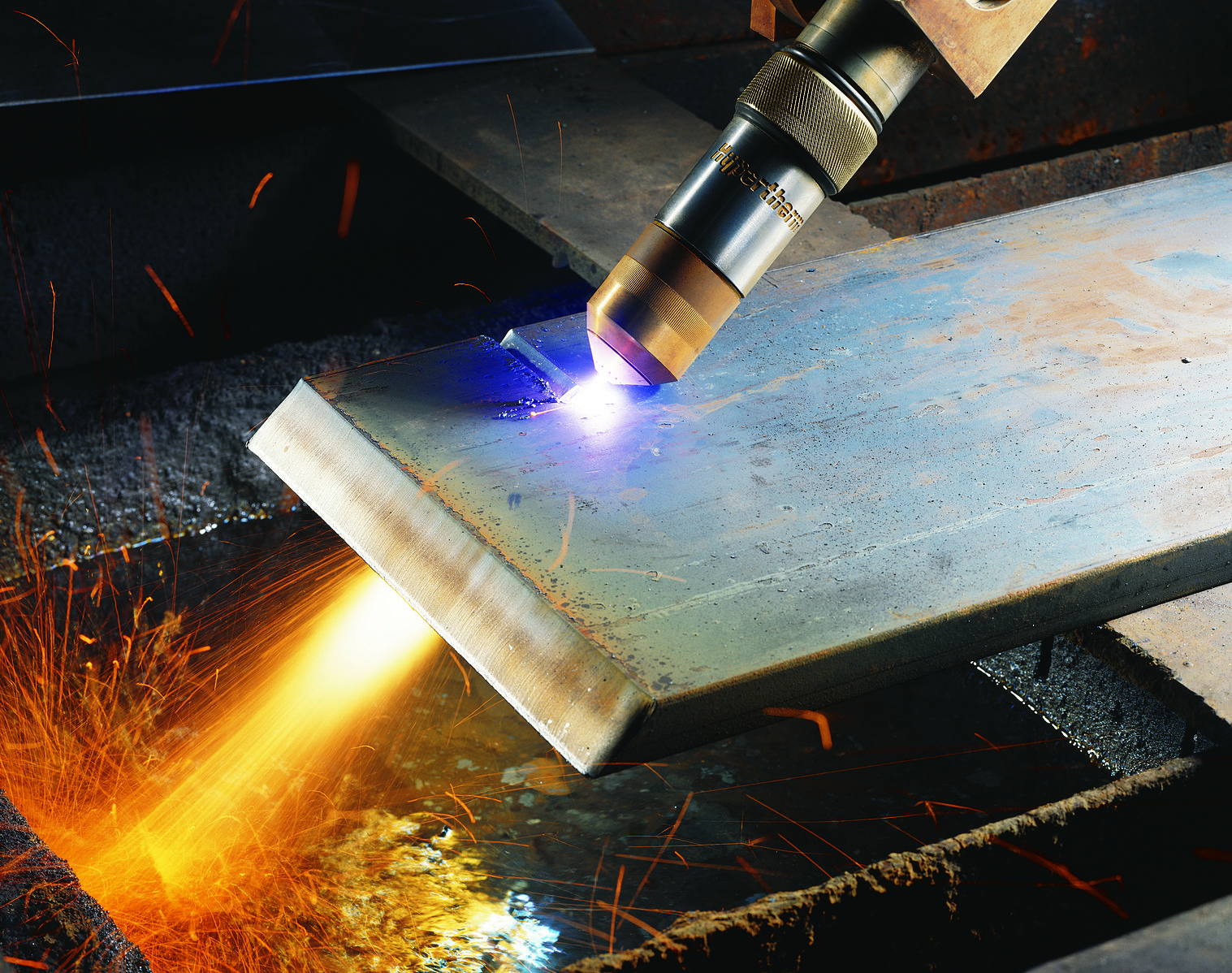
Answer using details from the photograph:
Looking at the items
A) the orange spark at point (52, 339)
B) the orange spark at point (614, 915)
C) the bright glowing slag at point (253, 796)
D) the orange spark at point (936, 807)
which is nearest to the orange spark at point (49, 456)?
the bright glowing slag at point (253, 796)

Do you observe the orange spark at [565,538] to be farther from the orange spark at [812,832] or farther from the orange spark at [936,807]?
the orange spark at [936,807]

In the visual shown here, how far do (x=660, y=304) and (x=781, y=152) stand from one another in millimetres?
194

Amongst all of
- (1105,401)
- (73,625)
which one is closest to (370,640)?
(73,625)

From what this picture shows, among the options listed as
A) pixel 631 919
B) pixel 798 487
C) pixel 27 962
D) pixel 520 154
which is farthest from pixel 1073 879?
pixel 520 154

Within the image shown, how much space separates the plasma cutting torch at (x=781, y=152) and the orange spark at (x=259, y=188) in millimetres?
2255

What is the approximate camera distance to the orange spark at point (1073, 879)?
1226 millimetres

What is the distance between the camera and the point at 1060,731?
195 cm

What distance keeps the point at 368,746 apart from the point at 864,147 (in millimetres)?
1358

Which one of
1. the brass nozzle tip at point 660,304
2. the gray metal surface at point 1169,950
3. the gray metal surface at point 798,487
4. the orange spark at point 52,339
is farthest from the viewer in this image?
the orange spark at point 52,339

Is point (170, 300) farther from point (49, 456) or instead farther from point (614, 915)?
point (614, 915)

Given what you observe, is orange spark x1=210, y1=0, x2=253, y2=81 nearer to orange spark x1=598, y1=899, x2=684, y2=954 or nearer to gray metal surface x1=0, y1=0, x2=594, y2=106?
gray metal surface x1=0, y1=0, x2=594, y2=106

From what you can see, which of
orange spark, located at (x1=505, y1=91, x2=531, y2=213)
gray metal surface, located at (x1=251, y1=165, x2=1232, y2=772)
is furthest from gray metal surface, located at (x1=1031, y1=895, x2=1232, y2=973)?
orange spark, located at (x1=505, y1=91, x2=531, y2=213)

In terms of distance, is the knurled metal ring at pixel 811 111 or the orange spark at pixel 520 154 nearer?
the knurled metal ring at pixel 811 111

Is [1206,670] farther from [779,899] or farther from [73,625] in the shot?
[73,625]
